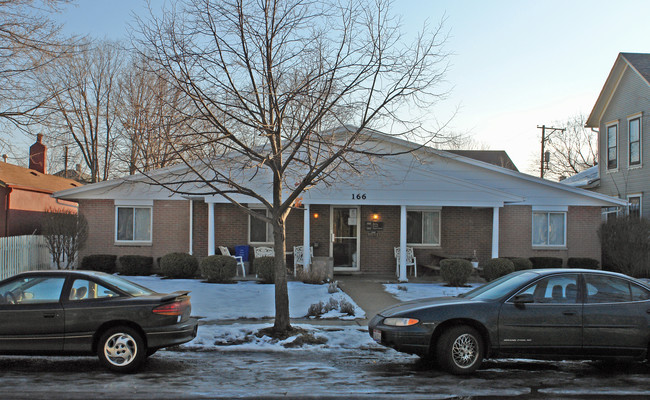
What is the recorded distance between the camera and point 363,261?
18.8 metres

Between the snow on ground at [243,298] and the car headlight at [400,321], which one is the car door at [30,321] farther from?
the car headlight at [400,321]

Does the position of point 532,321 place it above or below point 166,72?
below

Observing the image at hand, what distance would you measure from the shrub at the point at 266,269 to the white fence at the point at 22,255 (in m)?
7.11

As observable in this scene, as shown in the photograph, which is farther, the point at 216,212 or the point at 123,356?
the point at 216,212

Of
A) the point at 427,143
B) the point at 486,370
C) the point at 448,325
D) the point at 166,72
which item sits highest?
the point at 166,72

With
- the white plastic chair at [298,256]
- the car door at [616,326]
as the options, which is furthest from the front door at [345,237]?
the car door at [616,326]

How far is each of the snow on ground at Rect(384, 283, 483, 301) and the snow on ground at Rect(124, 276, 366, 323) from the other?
155 cm

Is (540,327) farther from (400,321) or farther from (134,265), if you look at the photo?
(134,265)

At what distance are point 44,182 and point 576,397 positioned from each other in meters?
27.4

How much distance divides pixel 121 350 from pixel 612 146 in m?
22.6

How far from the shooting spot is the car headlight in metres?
7.34

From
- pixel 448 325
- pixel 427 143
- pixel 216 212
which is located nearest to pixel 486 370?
pixel 448 325

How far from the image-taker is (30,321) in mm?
7055

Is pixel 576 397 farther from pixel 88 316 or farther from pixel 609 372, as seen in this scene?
pixel 88 316
